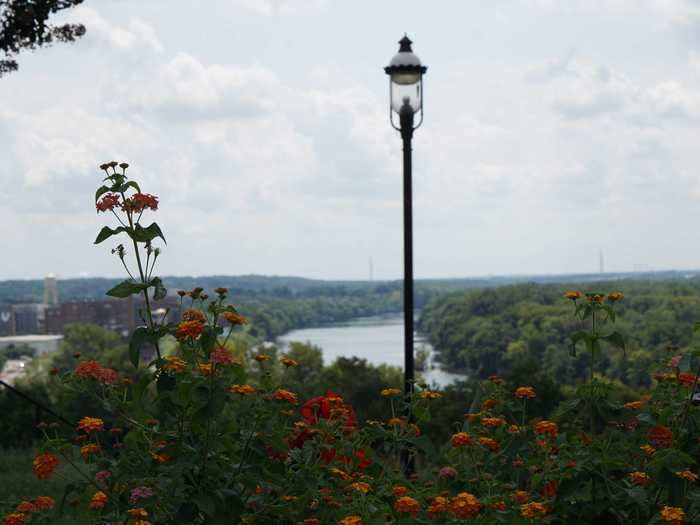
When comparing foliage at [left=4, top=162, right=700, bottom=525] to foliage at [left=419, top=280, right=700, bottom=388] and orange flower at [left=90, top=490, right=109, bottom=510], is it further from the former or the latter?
foliage at [left=419, top=280, right=700, bottom=388]

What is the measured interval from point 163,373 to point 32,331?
260 ft

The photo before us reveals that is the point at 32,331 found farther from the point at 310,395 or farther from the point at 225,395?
the point at 225,395

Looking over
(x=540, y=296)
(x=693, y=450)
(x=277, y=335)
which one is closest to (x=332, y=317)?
(x=277, y=335)

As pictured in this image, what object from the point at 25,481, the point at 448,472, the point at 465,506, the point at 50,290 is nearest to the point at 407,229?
the point at 25,481

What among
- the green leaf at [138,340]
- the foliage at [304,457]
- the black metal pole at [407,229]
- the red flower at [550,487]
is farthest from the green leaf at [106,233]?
the black metal pole at [407,229]

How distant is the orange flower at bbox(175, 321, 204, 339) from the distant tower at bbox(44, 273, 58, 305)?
71.2 metres

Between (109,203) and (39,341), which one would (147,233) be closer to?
(109,203)

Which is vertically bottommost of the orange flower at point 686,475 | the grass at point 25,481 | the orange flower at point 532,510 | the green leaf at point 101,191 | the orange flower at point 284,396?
the grass at point 25,481

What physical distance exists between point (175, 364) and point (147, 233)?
23.6 inches

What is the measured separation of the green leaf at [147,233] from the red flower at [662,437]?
2.18 metres

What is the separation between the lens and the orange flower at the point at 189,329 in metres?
3.62

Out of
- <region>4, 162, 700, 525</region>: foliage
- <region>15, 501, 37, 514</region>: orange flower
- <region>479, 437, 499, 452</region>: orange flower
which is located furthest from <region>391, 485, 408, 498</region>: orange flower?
<region>15, 501, 37, 514</region>: orange flower

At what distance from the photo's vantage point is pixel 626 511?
13.6 ft

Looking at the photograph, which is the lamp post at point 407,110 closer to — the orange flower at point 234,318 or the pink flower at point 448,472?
the pink flower at point 448,472
